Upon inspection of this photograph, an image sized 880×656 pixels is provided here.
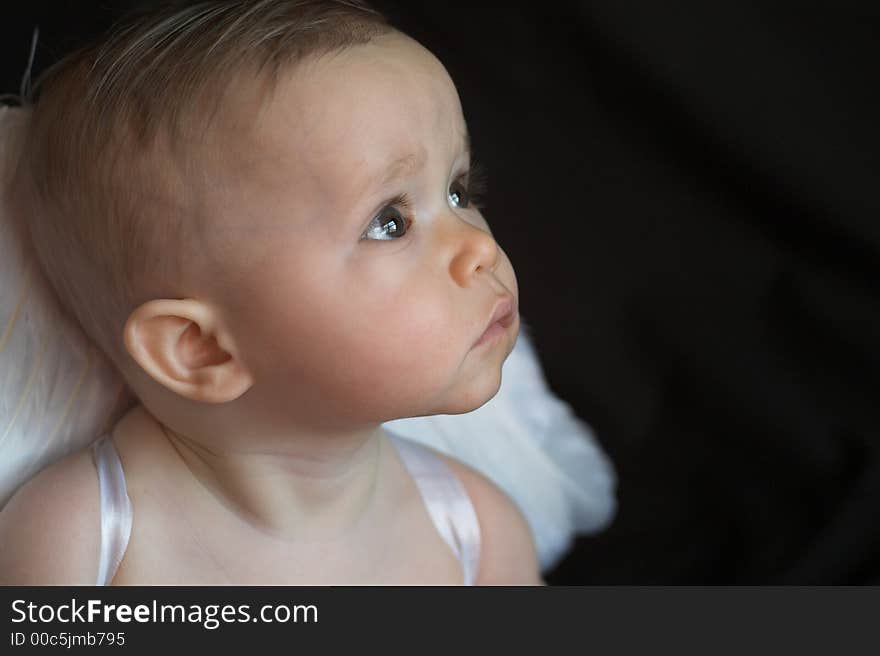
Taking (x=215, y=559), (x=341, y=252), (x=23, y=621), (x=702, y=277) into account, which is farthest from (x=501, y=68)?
(x=23, y=621)

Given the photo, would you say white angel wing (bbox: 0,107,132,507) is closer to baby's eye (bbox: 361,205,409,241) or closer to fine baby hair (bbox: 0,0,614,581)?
fine baby hair (bbox: 0,0,614,581)

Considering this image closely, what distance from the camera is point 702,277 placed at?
1626 mm

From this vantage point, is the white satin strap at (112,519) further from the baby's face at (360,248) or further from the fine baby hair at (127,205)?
the baby's face at (360,248)

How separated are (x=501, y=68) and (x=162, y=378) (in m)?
0.74

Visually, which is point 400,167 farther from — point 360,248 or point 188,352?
point 188,352

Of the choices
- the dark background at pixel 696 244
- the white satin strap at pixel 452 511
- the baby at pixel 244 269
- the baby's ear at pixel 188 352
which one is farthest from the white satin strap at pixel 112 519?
the dark background at pixel 696 244

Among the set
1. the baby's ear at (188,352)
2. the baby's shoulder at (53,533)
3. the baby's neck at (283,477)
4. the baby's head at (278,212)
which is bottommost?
the baby's shoulder at (53,533)

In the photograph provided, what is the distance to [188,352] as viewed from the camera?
1084mm

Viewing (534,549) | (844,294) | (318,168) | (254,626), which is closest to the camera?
(318,168)

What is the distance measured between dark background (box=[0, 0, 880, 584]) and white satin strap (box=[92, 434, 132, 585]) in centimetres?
55

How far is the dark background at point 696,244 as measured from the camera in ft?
4.83

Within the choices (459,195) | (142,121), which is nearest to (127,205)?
(142,121)

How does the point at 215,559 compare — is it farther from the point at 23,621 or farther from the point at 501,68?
the point at 501,68

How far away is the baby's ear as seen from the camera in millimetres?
1050
